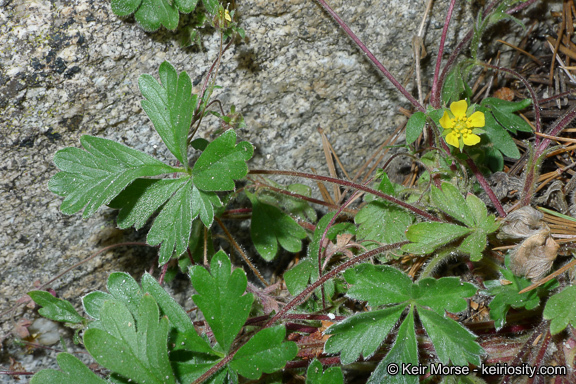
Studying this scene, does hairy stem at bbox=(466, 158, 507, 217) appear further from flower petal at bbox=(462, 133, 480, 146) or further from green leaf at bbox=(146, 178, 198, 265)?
green leaf at bbox=(146, 178, 198, 265)

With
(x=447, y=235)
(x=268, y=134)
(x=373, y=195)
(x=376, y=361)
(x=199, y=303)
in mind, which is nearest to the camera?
(x=199, y=303)

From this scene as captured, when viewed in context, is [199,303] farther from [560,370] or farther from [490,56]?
[490,56]

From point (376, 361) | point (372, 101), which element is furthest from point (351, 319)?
point (372, 101)

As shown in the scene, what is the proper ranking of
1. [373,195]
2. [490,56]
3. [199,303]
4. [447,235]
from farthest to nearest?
[490,56], [373,195], [447,235], [199,303]

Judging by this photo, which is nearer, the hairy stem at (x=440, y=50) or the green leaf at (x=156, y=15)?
the green leaf at (x=156, y=15)

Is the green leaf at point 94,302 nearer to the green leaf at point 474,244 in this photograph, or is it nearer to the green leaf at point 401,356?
the green leaf at point 401,356

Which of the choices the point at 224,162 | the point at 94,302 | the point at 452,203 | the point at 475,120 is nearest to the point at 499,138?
the point at 475,120

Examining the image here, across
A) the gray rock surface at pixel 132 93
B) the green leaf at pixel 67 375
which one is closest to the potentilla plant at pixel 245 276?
the green leaf at pixel 67 375
